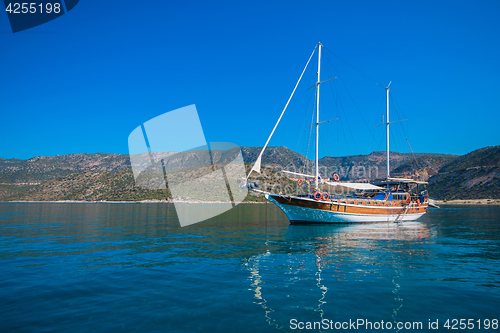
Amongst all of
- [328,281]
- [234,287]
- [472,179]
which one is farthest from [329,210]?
[472,179]

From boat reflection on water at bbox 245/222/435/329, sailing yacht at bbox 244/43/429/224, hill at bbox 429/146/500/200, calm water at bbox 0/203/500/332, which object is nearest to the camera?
calm water at bbox 0/203/500/332

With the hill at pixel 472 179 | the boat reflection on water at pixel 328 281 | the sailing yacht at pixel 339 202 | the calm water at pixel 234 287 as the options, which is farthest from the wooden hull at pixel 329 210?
the hill at pixel 472 179

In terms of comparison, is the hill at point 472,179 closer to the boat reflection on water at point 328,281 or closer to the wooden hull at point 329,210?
the wooden hull at point 329,210

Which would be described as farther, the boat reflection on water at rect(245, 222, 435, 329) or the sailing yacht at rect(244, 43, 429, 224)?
the sailing yacht at rect(244, 43, 429, 224)

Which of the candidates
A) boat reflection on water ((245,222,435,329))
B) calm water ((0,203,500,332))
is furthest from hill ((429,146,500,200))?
boat reflection on water ((245,222,435,329))

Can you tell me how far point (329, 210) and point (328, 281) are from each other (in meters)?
25.9

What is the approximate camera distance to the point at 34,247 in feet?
62.4

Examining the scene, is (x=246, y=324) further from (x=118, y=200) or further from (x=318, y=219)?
(x=118, y=200)

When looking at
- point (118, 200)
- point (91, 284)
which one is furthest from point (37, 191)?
point (91, 284)

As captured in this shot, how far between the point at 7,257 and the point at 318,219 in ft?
100

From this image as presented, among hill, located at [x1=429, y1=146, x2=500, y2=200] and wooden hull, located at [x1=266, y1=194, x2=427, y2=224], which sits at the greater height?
hill, located at [x1=429, y1=146, x2=500, y2=200]

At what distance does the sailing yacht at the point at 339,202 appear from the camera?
119 feet

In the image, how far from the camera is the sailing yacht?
3612 cm

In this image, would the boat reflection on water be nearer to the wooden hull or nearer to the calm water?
the calm water
